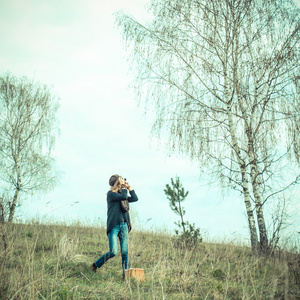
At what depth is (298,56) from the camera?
767 cm

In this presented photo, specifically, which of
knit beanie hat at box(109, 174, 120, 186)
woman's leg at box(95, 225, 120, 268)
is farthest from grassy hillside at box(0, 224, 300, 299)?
knit beanie hat at box(109, 174, 120, 186)

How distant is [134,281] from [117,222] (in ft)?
3.19

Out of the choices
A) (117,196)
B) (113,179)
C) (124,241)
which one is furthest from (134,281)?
(113,179)

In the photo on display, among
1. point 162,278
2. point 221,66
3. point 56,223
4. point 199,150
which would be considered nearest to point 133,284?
point 162,278

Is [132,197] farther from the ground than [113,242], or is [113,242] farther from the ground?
[132,197]

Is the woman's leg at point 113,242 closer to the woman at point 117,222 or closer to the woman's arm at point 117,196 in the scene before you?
the woman at point 117,222

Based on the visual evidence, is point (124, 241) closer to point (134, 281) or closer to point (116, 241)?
point (116, 241)

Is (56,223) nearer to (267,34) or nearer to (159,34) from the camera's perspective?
(159,34)

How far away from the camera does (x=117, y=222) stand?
480cm

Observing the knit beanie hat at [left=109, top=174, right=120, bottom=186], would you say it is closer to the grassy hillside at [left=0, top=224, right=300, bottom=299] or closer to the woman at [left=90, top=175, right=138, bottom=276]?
the woman at [left=90, top=175, right=138, bottom=276]

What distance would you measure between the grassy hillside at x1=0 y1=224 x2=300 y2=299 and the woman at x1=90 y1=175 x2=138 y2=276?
33cm

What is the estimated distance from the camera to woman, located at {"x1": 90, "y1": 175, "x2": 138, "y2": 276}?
4.73 m

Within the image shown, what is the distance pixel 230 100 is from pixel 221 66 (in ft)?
3.68

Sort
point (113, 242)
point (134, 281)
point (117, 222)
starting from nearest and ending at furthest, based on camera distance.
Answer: point (134, 281), point (113, 242), point (117, 222)
